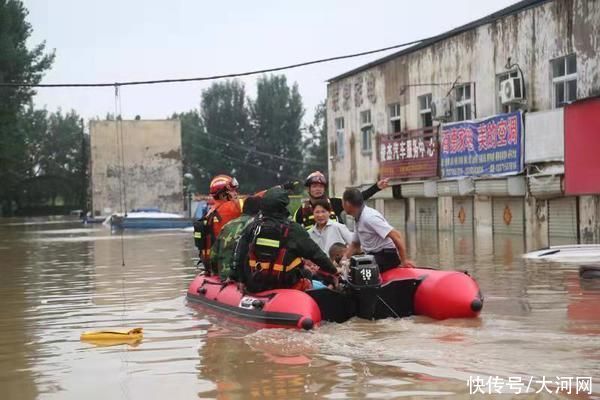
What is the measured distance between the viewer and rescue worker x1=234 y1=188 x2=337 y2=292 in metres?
9.23

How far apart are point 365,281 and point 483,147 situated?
17.4 metres

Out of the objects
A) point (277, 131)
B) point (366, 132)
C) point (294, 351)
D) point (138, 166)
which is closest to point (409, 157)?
point (366, 132)

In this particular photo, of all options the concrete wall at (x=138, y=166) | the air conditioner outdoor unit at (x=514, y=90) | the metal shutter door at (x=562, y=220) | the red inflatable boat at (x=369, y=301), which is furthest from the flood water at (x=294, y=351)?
the concrete wall at (x=138, y=166)

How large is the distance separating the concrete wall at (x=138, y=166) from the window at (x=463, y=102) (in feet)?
113

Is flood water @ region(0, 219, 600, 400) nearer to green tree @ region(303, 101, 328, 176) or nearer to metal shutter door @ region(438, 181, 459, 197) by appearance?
metal shutter door @ region(438, 181, 459, 197)

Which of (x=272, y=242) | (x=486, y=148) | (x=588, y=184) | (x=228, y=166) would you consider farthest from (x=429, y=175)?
(x=228, y=166)

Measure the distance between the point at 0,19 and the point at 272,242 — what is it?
118ft

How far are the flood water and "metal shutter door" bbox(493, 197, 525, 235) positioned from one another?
35.6ft

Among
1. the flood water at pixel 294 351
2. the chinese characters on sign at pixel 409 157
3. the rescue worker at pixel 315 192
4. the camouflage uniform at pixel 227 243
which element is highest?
the chinese characters on sign at pixel 409 157

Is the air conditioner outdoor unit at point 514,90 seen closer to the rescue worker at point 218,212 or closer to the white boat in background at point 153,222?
the rescue worker at point 218,212

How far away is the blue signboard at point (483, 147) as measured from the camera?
948 inches

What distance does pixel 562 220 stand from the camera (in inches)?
891

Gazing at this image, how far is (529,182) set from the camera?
23.2 metres

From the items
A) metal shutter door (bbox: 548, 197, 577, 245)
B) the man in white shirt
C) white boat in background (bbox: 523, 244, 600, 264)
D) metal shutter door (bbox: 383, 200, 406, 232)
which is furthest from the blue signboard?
the man in white shirt
